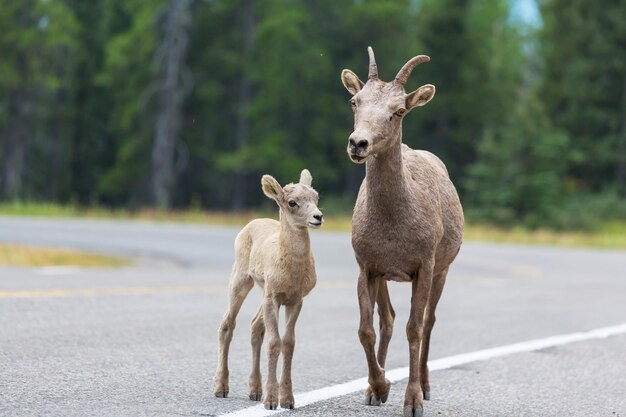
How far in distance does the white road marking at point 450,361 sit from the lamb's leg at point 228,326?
434 mm

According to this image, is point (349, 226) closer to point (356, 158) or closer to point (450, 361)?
point (450, 361)

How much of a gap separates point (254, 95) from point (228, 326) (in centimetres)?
5175

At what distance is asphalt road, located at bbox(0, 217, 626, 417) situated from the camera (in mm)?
6984

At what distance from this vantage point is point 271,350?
659cm

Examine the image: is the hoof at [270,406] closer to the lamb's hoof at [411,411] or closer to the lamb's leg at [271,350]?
the lamb's leg at [271,350]

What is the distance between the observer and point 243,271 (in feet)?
23.2

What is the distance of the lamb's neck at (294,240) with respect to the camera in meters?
6.61

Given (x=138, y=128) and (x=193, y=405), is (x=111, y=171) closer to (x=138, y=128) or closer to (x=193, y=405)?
(x=138, y=128)

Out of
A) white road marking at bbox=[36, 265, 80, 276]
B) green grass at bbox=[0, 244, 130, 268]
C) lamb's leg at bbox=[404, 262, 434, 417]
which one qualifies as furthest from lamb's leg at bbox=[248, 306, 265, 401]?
green grass at bbox=[0, 244, 130, 268]

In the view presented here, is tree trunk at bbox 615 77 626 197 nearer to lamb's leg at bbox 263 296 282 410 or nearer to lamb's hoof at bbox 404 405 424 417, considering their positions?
lamb's hoof at bbox 404 405 424 417

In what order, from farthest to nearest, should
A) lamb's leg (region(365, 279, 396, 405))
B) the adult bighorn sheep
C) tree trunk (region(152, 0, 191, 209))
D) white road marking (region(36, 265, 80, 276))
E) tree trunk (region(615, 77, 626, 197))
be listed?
1. tree trunk (region(615, 77, 626, 197))
2. tree trunk (region(152, 0, 191, 209))
3. white road marking (region(36, 265, 80, 276))
4. lamb's leg (region(365, 279, 396, 405))
5. the adult bighorn sheep

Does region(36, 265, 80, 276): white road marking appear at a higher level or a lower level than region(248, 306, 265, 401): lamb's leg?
lower

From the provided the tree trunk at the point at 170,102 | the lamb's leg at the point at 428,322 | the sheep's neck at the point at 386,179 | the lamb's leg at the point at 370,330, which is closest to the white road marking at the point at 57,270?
the lamb's leg at the point at 428,322

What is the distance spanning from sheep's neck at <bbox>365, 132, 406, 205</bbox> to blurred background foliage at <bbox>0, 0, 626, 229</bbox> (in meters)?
39.6
